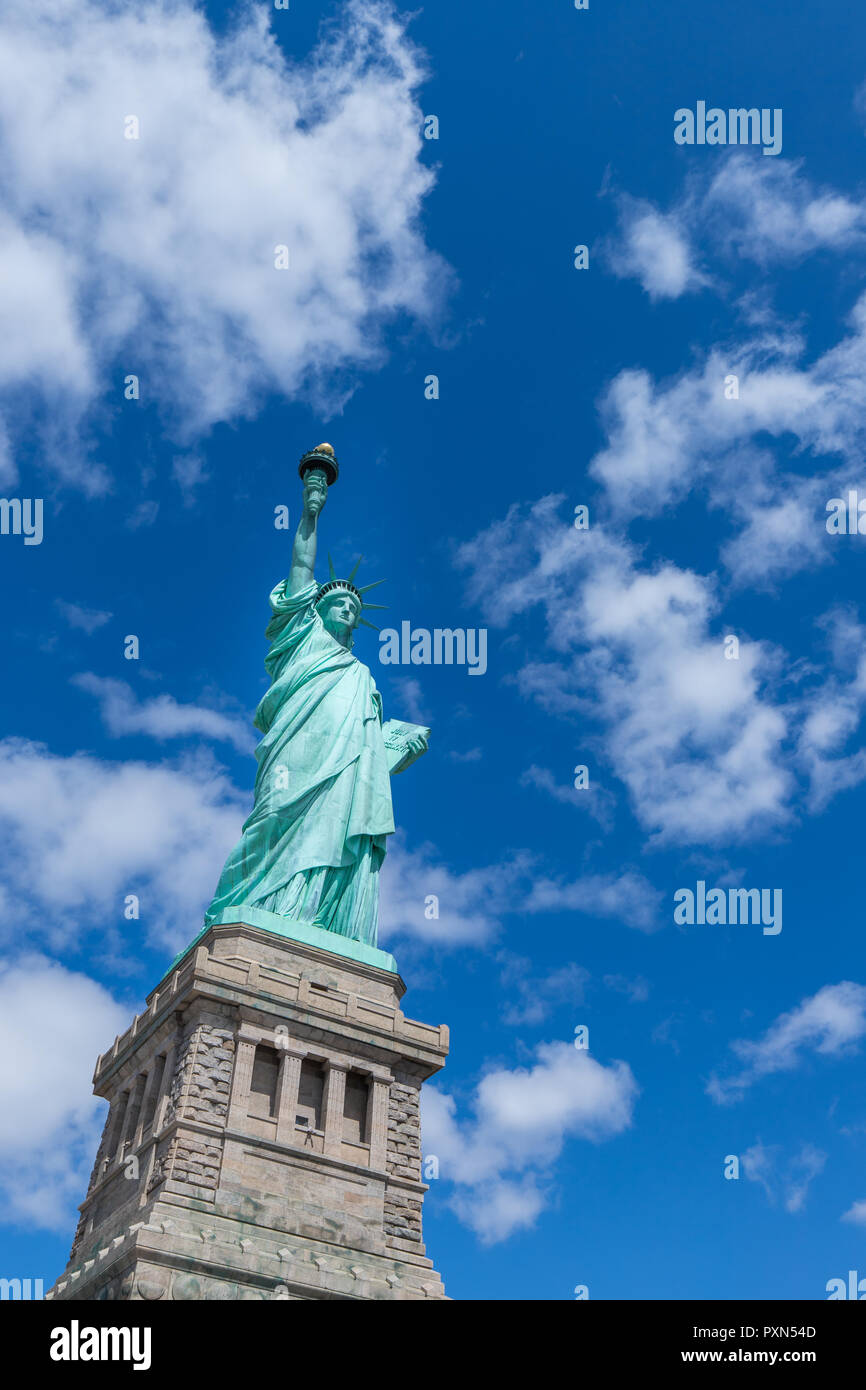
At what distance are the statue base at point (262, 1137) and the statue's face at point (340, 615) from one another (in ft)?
37.7

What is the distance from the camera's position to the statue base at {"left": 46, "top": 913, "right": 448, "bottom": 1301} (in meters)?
22.0

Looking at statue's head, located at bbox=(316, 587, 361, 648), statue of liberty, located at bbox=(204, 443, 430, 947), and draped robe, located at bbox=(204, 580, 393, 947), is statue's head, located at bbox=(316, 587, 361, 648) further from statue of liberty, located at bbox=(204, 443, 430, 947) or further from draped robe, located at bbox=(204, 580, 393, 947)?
draped robe, located at bbox=(204, 580, 393, 947)

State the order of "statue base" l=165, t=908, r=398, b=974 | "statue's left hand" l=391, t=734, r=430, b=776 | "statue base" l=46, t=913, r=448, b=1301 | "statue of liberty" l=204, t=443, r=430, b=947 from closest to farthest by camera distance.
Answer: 1. "statue base" l=46, t=913, r=448, b=1301
2. "statue base" l=165, t=908, r=398, b=974
3. "statue of liberty" l=204, t=443, r=430, b=947
4. "statue's left hand" l=391, t=734, r=430, b=776

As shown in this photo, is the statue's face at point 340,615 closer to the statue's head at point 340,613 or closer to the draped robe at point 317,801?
the statue's head at point 340,613

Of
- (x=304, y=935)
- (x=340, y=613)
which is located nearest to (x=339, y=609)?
(x=340, y=613)

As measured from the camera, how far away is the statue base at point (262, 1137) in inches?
866

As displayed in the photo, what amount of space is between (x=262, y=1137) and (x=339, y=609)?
1777cm

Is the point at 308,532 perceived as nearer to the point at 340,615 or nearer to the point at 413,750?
the point at 340,615

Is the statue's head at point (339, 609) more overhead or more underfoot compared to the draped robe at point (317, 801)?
more overhead

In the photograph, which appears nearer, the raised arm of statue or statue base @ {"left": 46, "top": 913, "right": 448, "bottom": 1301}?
statue base @ {"left": 46, "top": 913, "right": 448, "bottom": 1301}

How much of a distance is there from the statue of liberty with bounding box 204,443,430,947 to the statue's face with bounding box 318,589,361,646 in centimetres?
3

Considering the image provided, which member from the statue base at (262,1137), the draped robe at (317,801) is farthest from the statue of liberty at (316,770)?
the statue base at (262,1137)

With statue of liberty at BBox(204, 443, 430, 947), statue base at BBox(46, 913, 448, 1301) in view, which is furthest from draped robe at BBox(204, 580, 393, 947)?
statue base at BBox(46, 913, 448, 1301)

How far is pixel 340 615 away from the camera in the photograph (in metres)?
37.0
